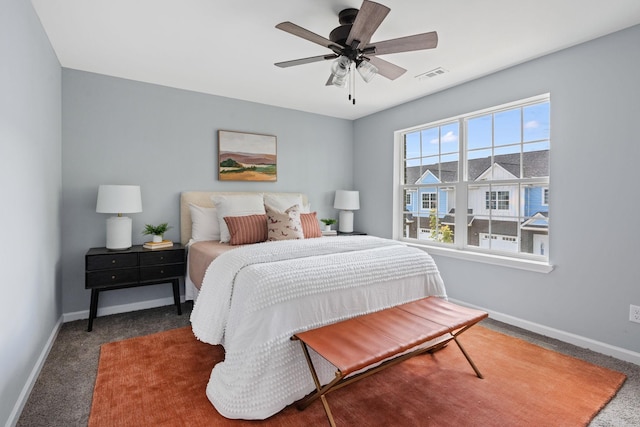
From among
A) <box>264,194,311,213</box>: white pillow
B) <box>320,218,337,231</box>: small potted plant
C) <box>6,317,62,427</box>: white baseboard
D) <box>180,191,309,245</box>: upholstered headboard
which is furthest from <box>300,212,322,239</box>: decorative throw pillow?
<box>6,317,62,427</box>: white baseboard

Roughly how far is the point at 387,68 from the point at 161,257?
268 centimetres

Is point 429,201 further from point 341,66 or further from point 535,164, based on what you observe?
point 341,66

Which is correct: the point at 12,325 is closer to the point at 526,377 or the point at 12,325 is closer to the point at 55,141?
the point at 55,141

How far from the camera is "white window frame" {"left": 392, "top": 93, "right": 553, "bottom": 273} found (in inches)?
116

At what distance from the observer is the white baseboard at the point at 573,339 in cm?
237

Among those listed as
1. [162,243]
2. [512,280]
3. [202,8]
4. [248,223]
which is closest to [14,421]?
[162,243]

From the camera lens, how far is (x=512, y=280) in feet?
10.1

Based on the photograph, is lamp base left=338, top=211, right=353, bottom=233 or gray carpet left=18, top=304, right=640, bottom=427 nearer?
gray carpet left=18, top=304, right=640, bottom=427

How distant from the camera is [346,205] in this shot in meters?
4.60

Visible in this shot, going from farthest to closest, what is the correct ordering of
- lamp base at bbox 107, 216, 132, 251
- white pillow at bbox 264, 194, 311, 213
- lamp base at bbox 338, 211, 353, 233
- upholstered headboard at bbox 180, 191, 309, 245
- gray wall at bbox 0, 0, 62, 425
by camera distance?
lamp base at bbox 338, 211, 353, 233
white pillow at bbox 264, 194, 311, 213
upholstered headboard at bbox 180, 191, 309, 245
lamp base at bbox 107, 216, 132, 251
gray wall at bbox 0, 0, 62, 425

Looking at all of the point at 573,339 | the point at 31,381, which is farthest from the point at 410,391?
the point at 31,381

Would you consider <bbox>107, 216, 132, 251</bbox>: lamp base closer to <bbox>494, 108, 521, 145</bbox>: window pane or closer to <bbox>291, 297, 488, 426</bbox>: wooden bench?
<bbox>291, 297, 488, 426</bbox>: wooden bench

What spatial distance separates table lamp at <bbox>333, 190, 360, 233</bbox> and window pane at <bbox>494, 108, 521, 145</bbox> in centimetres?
193

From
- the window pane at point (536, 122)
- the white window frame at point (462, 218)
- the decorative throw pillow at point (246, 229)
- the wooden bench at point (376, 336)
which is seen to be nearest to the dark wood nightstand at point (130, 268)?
the decorative throw pillow at point (246, 229)
